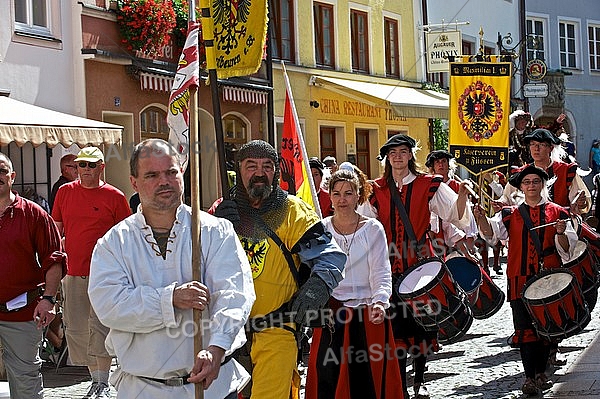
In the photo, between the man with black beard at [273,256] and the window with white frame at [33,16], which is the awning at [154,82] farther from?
the man with black beard at [273,256]

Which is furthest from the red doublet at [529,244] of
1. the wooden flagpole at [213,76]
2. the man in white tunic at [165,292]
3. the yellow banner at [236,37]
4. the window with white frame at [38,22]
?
the window with white frame at [38,22]

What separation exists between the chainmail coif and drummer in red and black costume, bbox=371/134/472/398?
236cm

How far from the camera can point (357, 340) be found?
7113 millimetres

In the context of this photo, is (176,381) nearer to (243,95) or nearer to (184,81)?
(184,81)

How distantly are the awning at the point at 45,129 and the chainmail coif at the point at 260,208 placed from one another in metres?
4.88

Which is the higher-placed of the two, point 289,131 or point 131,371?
point 289,131

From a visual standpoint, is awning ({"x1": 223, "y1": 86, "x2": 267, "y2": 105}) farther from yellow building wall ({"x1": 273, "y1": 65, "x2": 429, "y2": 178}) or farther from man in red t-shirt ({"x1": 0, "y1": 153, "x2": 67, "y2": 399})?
man in red t-shirt ({"x1": 0, "y1": 153, "x2": 67, "y2": 399})

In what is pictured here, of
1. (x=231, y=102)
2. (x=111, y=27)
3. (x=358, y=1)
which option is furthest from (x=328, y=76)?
(x=111, y=27)

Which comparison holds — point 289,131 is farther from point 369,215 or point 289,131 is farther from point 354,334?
point 354,334

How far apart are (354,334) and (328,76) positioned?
17.8m

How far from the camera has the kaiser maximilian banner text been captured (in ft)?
49.8

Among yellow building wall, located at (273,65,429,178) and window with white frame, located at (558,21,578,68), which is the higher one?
window with white frame, located at (558,21,578,68)

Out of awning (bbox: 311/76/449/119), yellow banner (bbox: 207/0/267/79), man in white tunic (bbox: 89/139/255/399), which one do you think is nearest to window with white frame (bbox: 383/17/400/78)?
awning (bbox: 311/76/449/119)

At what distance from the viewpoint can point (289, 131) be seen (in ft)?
28.6
